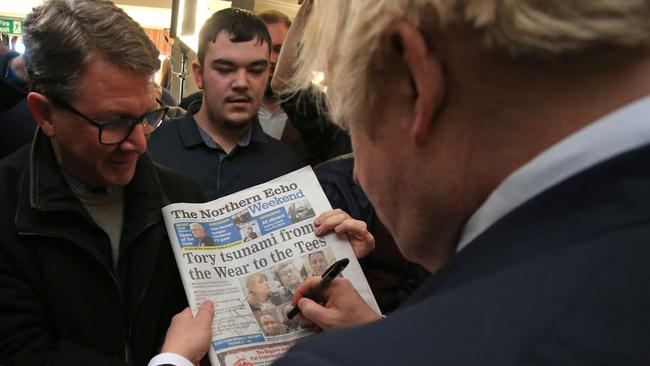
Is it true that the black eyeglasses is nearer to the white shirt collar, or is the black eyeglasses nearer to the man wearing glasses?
the man wearing glasses

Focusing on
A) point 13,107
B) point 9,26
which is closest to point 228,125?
point 13,107

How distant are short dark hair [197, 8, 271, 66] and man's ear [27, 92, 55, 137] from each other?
112cm

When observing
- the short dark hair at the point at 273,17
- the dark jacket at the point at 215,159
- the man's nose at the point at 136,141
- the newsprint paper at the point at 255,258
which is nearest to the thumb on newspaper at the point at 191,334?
the newsprint paper at the point at 255,258

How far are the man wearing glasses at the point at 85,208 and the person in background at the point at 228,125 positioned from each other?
2.51 feet

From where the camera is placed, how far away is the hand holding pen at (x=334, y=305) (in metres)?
1.20

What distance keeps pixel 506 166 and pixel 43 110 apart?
1.19m

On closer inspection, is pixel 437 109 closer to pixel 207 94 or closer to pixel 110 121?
pixel 110 121

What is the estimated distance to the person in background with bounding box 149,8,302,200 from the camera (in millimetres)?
2213

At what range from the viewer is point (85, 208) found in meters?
1.34

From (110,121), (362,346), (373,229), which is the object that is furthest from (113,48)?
(362,346)

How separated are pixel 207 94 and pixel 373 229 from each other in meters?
1.09

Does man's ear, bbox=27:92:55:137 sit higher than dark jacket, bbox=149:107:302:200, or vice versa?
man's ear, bbox=27:92:55:137

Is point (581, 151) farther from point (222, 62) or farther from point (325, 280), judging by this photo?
point (222, 62)

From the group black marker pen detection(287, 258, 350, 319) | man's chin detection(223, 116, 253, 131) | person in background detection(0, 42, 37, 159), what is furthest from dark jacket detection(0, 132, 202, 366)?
man's chin detection(223, 116, 253, 131)
